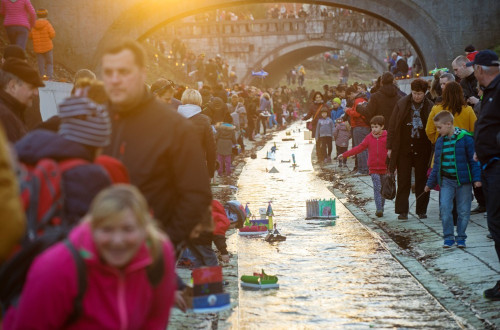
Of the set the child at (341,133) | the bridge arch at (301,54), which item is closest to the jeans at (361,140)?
the child at (341,133)

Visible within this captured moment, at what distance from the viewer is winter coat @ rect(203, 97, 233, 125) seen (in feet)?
55.3

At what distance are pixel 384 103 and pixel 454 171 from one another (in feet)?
17.0

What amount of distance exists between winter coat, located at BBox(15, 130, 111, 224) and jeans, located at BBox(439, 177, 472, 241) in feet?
20.0

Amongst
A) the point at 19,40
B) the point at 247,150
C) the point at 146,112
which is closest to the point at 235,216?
the point at 146,112

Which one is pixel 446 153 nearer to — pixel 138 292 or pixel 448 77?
pixel 448 77

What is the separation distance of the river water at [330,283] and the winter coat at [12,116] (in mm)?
2111

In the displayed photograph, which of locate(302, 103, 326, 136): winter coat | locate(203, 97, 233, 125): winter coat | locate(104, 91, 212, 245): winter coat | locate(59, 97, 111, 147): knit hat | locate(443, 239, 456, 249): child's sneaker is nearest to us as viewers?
locate(59, 97, 111, 147): knit hat

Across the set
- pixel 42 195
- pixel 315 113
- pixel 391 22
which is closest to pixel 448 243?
pixel 42 195

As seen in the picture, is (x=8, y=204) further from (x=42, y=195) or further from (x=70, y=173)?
(x=70, y=173)

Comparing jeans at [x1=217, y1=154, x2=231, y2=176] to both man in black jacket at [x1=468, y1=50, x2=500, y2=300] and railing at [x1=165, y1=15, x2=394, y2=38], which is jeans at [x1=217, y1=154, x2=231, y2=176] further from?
railing at [x1=165, y1=15, x2=394, y2=38]

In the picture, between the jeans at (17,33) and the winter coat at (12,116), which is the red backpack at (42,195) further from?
the jeans at (17,33)

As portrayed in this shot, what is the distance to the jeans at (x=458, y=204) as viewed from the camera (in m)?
9.27

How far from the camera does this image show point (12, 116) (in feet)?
20.5

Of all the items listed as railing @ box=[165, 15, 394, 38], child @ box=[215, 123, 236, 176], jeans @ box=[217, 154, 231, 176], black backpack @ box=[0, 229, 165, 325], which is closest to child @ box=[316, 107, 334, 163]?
jeans @ box=[217, 154, 231, 176]
